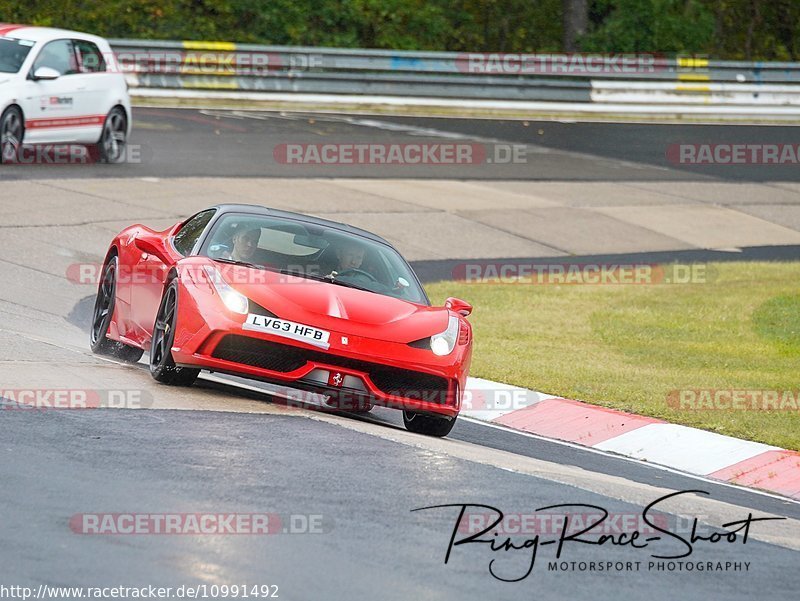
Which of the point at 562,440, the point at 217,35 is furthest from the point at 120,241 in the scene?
the point at 217,35

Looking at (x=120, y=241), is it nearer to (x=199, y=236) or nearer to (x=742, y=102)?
(x=199, y=236)

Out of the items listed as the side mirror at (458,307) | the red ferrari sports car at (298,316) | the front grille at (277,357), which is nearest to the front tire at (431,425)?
the red ferrari sports car at (298,316)

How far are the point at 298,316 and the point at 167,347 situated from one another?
2.89 feet

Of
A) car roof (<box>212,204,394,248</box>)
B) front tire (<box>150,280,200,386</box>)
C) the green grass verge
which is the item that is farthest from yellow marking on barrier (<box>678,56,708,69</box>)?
front tire (<box>150,280,200,386</box>)

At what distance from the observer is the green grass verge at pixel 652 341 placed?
11642 millimetres

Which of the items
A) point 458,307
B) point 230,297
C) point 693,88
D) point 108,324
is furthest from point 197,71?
point 230,297

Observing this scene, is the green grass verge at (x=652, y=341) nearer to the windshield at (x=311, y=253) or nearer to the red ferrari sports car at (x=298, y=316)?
the windshield at (x=311, y=253)

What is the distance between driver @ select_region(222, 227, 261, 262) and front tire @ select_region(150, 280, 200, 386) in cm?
53

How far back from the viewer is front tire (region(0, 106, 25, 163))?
64.7ft

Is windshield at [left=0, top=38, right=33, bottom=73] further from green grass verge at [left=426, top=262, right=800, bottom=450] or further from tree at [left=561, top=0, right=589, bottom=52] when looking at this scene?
→ tree at [left=561, top=0, right=589, bottom=52]

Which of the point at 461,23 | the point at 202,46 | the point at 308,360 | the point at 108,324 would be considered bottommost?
the point at 108,324

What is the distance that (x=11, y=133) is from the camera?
20.1 metres

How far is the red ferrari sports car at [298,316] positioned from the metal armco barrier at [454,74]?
19835 millimetres

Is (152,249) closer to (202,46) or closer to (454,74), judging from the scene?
(202,46)
